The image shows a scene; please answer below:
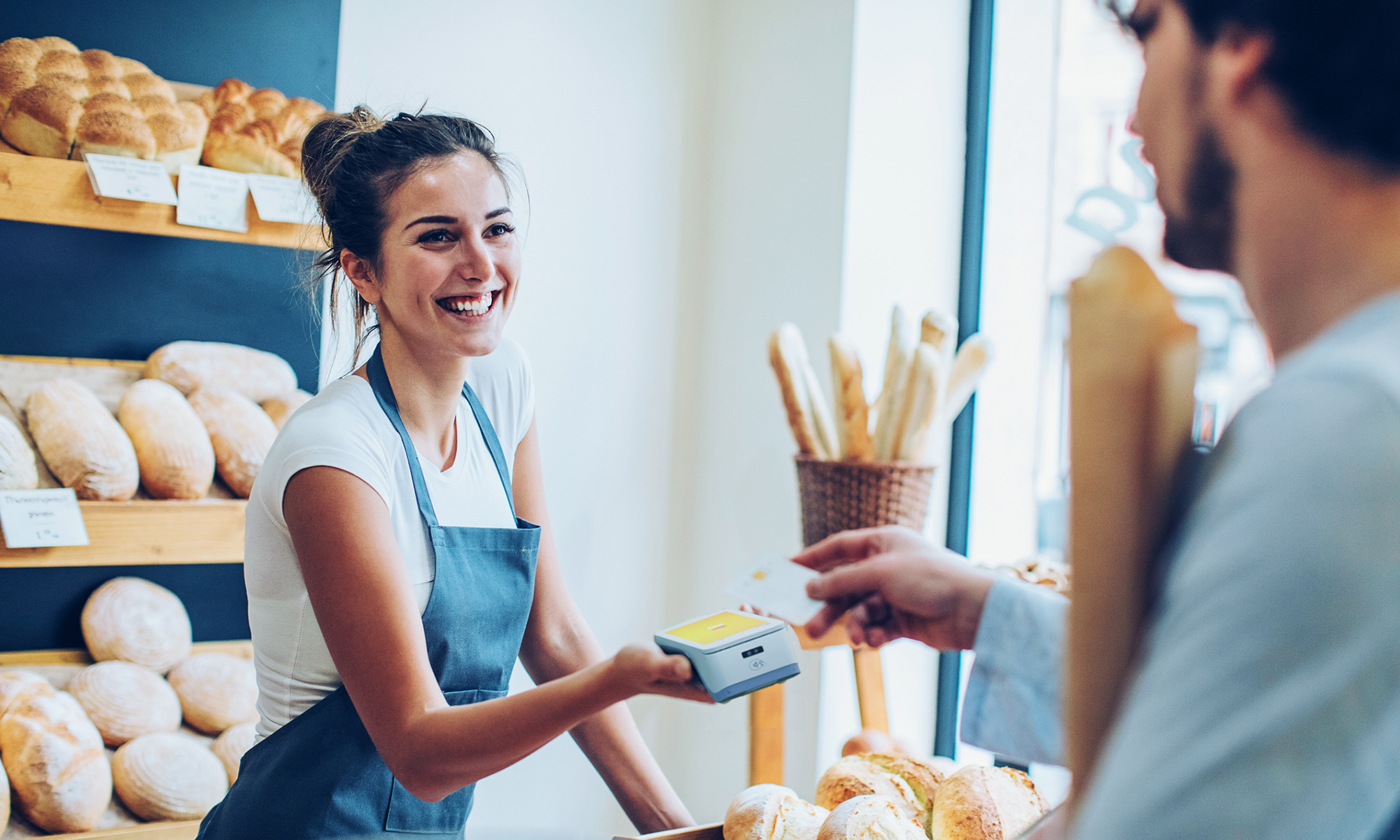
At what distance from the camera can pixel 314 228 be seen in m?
1.64

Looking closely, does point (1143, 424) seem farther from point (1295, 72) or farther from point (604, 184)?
point (604, 184)

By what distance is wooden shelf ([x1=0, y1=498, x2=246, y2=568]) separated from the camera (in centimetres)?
144

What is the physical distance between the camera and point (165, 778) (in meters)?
1.47

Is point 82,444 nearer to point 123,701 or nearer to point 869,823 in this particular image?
point 123,701

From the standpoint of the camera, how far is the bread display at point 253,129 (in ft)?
5.35

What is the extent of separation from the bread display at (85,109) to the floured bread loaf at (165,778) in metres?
0.91

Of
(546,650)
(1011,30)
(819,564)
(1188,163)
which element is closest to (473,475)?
(546,650)

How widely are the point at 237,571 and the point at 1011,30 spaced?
2.05 meters

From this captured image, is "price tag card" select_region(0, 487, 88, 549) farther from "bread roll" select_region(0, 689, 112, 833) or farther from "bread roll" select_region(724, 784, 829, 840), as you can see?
"bread roll" select_region(724, 784, 829, 840)

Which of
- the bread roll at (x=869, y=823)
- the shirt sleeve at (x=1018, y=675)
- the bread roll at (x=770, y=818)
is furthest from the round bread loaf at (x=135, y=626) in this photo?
the shirt sleeve at (x=1018, y=675)

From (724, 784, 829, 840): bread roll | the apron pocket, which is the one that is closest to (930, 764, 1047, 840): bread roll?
(724, 784, 829, 840): bread roll

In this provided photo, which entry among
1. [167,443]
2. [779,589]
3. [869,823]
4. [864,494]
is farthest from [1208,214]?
[167,443]

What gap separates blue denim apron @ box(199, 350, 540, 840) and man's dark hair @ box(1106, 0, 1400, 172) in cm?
99

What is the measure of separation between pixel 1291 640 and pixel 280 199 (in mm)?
1652
